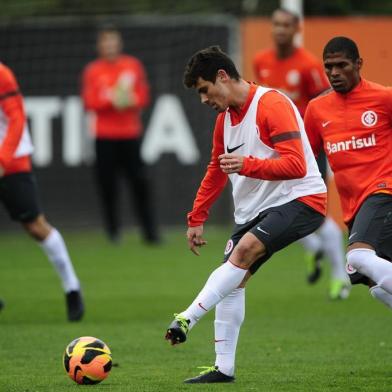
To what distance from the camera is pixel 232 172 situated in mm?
7078

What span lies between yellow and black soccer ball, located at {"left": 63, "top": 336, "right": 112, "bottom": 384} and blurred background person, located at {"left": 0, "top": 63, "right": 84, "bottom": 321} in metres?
2.97

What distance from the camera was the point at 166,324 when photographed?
1048 centimetres

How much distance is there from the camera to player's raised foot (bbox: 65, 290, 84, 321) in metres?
10.6

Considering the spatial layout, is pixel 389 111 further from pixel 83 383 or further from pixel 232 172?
pixel 83 383

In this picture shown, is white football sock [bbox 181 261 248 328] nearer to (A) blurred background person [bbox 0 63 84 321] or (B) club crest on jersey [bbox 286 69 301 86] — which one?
(A) blurred background person [bbox 0 63 84 321]

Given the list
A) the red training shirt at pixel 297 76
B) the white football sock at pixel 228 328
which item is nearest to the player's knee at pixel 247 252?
the white football sock at pixel 228 328

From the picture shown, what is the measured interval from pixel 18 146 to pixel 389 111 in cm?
374

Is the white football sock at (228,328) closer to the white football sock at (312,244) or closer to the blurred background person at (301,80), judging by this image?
the blurred background person at (301,80)

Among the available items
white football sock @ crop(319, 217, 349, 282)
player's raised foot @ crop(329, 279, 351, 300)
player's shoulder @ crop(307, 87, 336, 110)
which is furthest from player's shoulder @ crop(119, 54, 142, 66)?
player's shoulder @ crop(307, 87, 336, 110)

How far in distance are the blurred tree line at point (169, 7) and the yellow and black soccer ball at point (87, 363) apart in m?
11.7

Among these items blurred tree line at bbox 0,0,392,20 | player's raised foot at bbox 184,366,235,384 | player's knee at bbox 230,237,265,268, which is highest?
player's knee at bbox 230,237,265,268

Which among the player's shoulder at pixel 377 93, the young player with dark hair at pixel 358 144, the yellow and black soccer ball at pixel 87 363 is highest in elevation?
the player's shoulder at pixel 377 93

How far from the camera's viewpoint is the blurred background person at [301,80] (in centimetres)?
1225

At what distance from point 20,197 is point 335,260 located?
352cm
